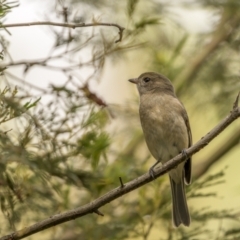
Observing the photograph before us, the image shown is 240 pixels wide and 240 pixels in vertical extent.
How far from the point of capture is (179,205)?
4.58 m

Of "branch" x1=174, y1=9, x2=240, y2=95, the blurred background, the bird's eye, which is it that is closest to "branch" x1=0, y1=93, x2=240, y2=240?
the blurred background

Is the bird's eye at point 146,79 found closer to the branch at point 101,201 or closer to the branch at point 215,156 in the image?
the branch at point 215,156

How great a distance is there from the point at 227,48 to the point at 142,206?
Answer: 203cm

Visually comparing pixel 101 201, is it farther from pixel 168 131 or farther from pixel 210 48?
pixel 210 48

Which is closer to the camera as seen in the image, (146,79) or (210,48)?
(146,79)

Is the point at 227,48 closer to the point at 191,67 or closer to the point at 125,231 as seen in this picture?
the point at 191,67

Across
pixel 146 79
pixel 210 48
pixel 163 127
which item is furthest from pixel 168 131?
pixel 210 48

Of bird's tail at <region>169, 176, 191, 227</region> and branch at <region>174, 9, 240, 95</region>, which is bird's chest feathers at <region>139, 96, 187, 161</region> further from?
branch at <region>174, 9, 240, 95</region>

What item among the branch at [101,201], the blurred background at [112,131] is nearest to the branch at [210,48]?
the blurred background at [112,131]

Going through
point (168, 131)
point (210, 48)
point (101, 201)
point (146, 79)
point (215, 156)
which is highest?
point (210, 48)

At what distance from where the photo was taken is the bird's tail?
435cm

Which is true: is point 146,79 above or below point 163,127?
above

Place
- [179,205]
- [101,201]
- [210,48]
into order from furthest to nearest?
[210,48] → [179,205] → [101,201]

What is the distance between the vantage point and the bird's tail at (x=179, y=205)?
4348 mm
